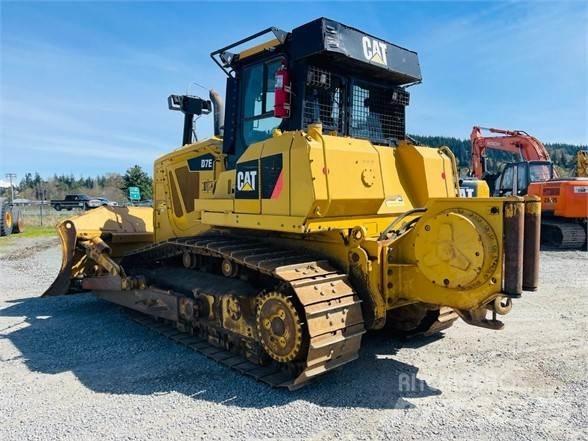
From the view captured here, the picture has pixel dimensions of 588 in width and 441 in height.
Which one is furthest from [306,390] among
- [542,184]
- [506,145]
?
[506,145]

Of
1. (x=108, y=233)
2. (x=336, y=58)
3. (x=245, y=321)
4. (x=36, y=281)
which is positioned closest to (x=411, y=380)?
(x=245, y=321)

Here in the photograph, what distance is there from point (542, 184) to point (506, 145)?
22.2 ft

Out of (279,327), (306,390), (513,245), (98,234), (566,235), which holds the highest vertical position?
(513,245)

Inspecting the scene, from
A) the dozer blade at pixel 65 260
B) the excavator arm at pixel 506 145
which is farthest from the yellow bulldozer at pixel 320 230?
the excavator arm at pixel 506 145

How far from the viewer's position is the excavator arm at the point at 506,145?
1980cm

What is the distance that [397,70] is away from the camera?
5180mm

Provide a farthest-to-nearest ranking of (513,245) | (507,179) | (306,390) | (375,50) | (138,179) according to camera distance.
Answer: (138,179) → (507,179) → (375,50) → (306,390) → (513,245)

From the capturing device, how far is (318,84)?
4645 millimetres

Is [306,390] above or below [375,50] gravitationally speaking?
below

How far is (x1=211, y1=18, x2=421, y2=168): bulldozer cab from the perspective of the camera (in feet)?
15.0

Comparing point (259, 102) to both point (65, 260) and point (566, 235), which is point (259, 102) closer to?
point (65, 260)

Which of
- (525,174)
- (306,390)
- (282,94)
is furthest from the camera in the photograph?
(525,174)

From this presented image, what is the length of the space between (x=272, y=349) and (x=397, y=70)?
3.33 metres

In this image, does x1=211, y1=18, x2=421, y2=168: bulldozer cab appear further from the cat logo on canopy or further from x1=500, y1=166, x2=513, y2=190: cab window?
x1=500, y1=166, x2=513, y2=190: cab window
